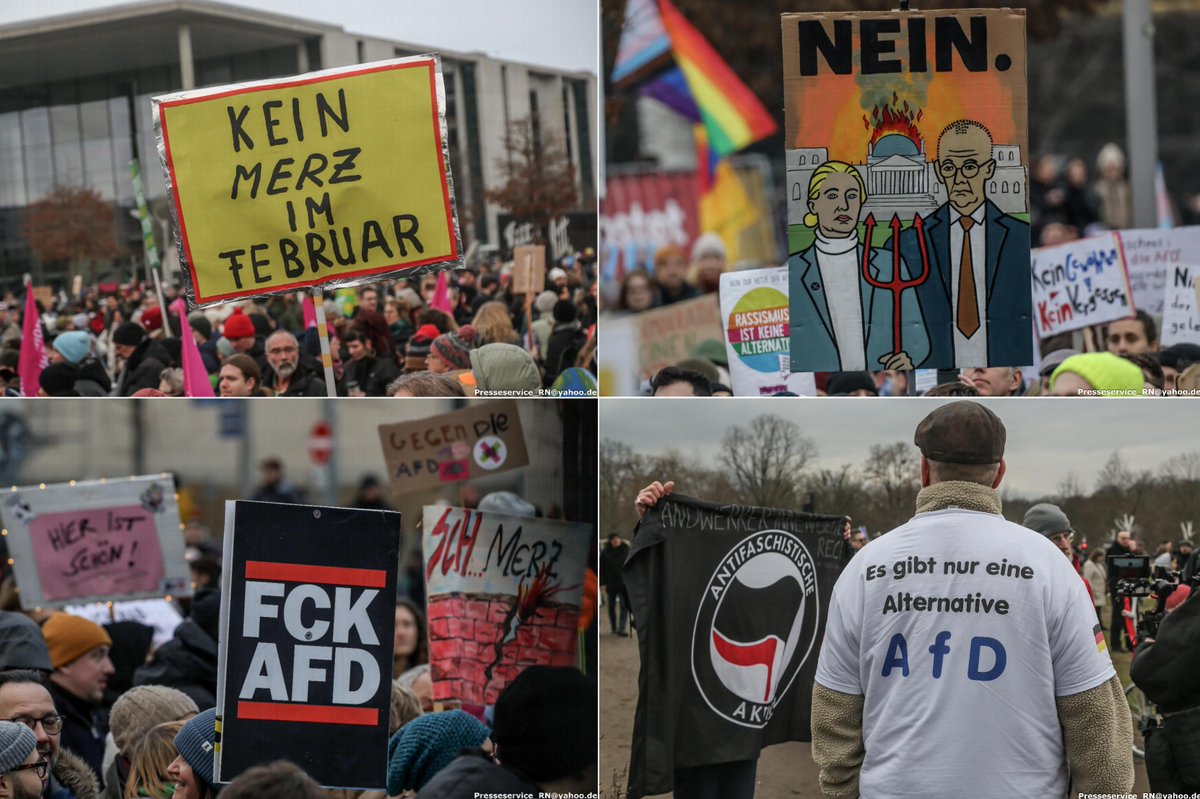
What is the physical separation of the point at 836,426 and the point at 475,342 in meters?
2.75

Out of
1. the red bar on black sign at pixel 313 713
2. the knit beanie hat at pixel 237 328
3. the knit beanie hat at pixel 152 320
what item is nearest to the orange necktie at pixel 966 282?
the red bar on black sign at pixel 313 713

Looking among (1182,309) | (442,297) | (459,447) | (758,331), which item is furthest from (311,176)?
(1182,309)

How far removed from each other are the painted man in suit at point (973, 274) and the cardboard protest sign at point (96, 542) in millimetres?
2859

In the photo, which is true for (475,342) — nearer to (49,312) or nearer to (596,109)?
(596,109)

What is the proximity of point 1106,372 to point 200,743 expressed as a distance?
3003 millimetres

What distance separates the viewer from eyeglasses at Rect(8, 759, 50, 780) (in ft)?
12.7

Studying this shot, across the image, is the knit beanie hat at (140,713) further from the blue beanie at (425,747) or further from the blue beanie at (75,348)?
the blue beanie at (75,348)

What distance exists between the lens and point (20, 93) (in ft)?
26.7

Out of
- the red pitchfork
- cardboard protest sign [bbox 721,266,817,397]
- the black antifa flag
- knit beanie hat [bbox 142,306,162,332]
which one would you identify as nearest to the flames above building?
the red pitchfork

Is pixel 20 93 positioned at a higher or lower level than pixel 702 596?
higher

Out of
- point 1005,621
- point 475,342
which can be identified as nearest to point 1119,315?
point 475,342

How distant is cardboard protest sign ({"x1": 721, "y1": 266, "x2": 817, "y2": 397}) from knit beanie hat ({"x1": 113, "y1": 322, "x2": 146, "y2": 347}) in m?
3.14

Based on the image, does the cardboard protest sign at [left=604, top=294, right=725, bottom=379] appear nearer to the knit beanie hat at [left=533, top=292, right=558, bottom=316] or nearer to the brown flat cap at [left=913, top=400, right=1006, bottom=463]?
the knit beanie hat at [left=533, top=292, right=558, bottom=316]

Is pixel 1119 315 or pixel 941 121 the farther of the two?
pixel 1119 315
